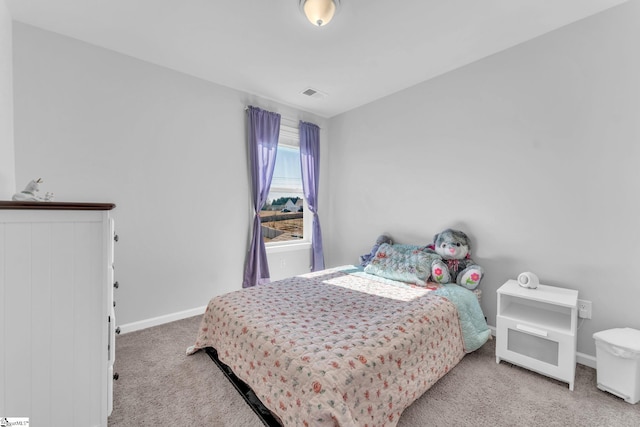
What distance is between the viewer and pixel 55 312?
123cm

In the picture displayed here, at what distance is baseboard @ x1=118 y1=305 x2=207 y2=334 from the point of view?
8.30 feet

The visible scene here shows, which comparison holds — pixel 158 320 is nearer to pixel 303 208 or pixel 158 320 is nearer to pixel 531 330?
pixel 303 208

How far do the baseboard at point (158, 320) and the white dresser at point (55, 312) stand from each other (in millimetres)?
1391

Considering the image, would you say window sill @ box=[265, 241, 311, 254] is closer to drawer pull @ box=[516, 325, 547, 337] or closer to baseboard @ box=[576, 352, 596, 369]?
drawer pull @ box=[516, 325, 547, 337]

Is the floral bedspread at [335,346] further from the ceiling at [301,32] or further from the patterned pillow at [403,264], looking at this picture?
the ceiling at [301,32]

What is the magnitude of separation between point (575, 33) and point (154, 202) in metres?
3.91

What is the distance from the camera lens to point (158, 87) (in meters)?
2.68

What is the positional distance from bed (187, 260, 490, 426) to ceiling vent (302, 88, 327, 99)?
225 centimetres

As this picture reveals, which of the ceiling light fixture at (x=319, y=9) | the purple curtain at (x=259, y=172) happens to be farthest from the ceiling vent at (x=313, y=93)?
the ceiling light fixture at (x=319, y=9)

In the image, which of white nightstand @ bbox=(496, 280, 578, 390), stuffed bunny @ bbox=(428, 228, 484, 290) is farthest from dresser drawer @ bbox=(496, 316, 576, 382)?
stuffed bunny @ bbox=(428, 228, 484, 290)

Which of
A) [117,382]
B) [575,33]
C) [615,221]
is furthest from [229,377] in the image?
[575,33]

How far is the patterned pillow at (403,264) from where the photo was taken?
260 cm

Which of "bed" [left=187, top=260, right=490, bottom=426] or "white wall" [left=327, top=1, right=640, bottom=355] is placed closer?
"bed" [left=187, top=260, right=490, bottom=426]

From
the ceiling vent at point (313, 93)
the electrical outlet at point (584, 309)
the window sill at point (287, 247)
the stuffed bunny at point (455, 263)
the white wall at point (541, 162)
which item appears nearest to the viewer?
the white wall at point (541, 162)
